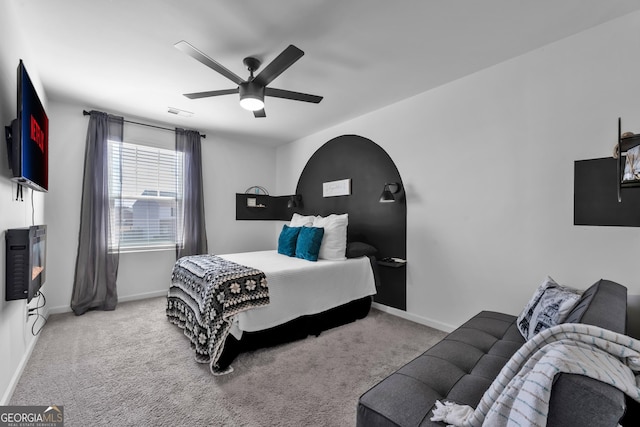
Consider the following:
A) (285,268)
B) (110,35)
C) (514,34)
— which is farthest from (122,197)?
(514,34)

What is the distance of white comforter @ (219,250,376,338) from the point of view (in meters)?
2.29

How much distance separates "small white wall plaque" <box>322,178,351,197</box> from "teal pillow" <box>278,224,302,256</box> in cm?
87

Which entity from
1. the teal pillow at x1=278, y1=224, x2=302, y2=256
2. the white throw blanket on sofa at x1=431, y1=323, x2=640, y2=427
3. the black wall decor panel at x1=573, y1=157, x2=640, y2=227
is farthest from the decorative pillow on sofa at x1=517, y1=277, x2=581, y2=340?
the teal pillow at x1=278, y1=224, x2=302, y2=256

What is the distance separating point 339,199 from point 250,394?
8.91 feet

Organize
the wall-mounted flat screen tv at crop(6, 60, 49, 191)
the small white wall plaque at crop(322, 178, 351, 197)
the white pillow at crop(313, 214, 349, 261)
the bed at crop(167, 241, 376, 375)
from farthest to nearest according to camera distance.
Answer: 1. the small white wall plaque at crop(322, 178, 351, 197)
2. the white pillow at crop(313, 214, 349, 261)
3. the bed at crop(167, 241, 376, 375)
4. the wall-mounted flat screen tv at crop(6, 60, 49, 191)

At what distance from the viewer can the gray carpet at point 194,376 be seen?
1.61 metres

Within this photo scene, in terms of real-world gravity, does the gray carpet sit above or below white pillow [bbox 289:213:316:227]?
below

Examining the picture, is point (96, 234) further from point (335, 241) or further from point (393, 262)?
point (393, 262)

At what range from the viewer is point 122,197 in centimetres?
366

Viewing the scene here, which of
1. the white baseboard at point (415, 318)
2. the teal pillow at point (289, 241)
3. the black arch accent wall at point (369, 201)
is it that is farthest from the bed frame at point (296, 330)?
the teal pillow at point (289, 241)

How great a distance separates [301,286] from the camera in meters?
2.59

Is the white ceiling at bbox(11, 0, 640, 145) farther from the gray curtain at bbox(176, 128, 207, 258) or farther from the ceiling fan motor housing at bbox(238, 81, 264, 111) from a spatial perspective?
the gray curtain at bbox(176, 128, 207, 258)

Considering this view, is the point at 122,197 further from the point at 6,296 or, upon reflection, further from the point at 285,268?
the point at 285,268

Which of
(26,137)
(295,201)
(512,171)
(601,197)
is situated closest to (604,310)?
(601,197)
